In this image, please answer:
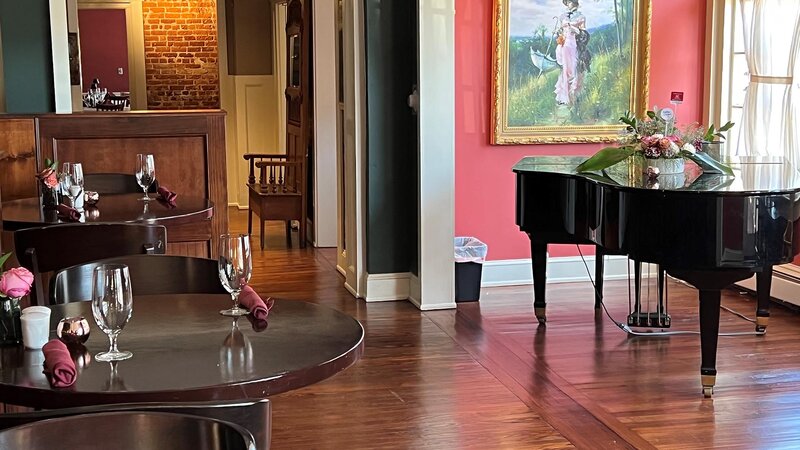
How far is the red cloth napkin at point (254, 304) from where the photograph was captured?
2.45m

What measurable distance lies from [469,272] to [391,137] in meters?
0.97

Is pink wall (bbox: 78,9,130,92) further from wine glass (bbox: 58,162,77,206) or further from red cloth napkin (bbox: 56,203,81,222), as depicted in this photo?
red cloth napkin (bbox: 56,203,81,222)

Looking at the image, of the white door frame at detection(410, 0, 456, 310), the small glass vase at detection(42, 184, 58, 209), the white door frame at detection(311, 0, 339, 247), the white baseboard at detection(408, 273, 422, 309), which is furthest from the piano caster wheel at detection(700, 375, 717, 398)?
the white door frame at detection(311, 0, 339, 247)

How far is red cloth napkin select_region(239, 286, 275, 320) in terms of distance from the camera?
8.05 ft

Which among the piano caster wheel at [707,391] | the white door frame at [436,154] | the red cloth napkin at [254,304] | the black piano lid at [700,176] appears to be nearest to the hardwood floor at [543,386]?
the piano caster wheel at [707,391]

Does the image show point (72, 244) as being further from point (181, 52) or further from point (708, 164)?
point (181, 52)

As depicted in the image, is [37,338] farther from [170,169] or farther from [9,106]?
[9,106]

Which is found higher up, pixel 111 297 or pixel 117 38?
pixel 117 38

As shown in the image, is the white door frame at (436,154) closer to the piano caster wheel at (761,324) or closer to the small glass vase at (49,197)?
the piano caster wheel at (761,324)

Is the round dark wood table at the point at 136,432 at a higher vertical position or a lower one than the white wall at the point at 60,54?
lower

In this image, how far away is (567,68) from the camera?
260 inches

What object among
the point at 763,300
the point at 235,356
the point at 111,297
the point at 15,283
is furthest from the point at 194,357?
the point at 763,300

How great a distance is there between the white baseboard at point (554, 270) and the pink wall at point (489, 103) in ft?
0.19

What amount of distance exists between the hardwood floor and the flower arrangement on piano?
974 mm
